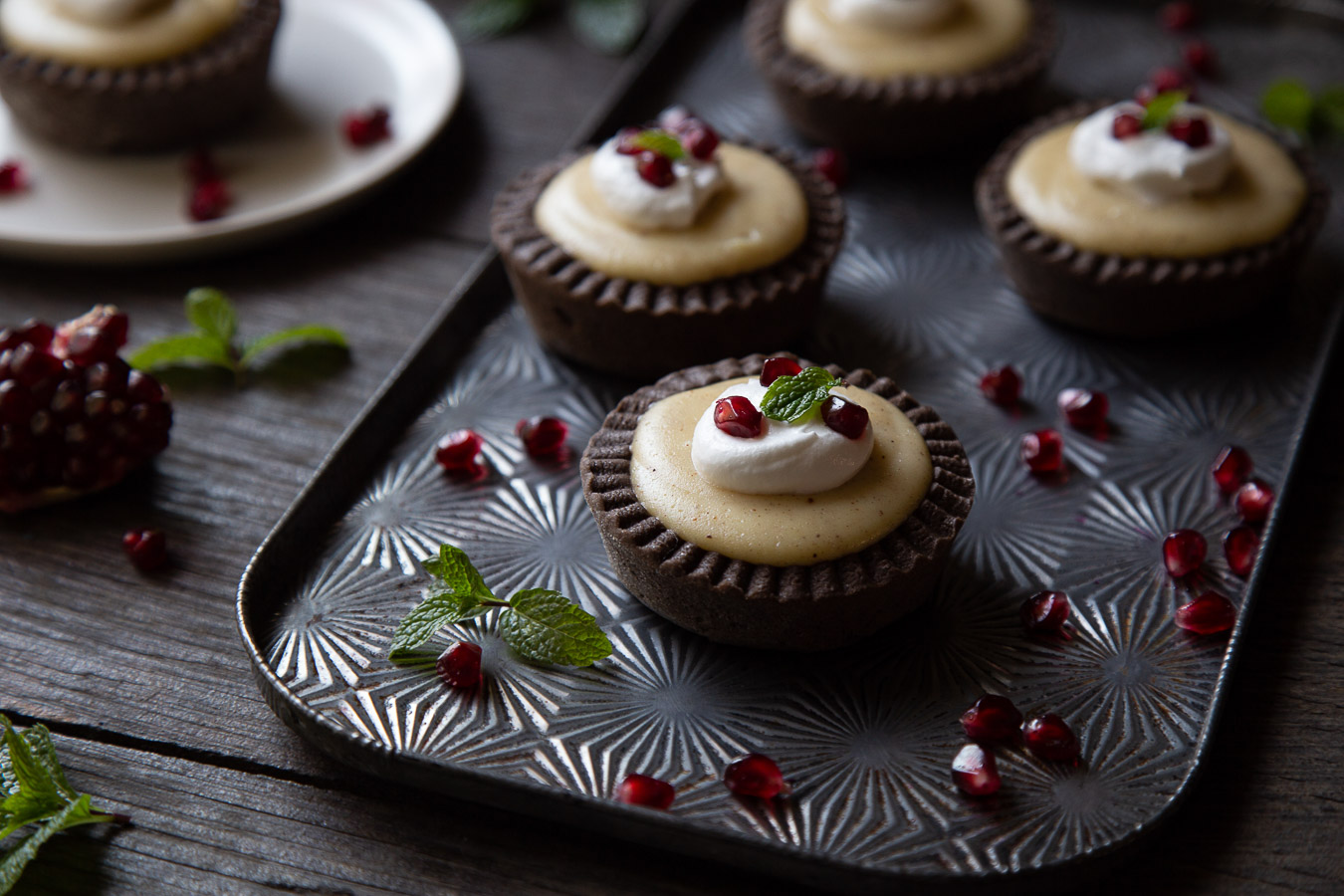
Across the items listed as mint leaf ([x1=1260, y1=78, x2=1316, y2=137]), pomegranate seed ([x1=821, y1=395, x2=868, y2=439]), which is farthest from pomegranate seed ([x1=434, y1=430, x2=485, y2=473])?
mint leaf ([x1=1260, y1=78, x2=1316, y2=137])

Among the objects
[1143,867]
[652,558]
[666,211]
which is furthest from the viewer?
[666,211]

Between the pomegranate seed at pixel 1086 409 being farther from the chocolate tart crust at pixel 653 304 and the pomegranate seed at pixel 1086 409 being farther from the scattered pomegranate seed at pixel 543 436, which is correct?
the scattered pomegranate seed at pixel 543 436

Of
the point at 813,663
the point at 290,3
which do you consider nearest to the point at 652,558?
the point at 813,663

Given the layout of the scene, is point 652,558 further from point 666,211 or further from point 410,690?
point 666,211

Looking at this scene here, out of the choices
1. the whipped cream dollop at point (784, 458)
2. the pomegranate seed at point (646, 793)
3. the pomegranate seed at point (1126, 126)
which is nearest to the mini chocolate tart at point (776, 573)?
the whipped cream dollop at point (784, 458)

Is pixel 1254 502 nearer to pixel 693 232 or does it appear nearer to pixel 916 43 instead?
pixel 693 232

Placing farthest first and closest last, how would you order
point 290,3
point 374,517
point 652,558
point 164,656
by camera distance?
point 290,3 < point 374,517 < point 164,656 < point 652,558

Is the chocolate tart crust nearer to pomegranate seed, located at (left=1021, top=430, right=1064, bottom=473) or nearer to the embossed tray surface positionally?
the embossed tray surface
